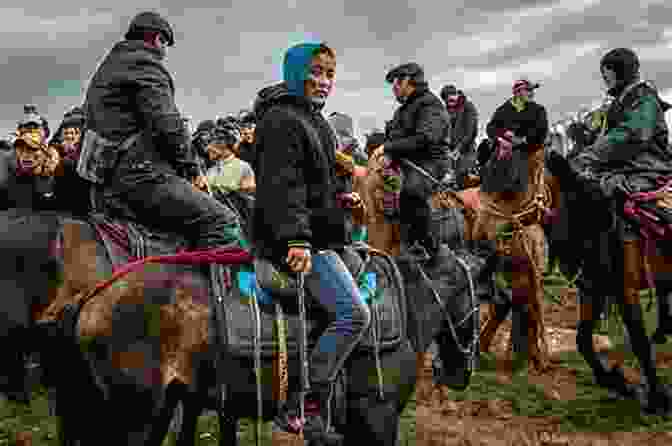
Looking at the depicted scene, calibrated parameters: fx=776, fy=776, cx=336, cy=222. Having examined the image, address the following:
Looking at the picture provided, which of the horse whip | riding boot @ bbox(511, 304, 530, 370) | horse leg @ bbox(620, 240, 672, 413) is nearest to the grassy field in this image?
horse leg @ bbox(620, 240, 672, 413)

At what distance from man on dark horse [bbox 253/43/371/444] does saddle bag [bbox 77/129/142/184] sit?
166 cm

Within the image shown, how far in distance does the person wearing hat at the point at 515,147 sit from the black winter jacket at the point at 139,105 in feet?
14.6

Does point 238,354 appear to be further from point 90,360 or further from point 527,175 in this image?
point 527,175

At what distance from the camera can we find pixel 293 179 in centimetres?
425

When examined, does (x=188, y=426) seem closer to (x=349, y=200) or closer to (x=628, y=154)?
(x=349, y=200)

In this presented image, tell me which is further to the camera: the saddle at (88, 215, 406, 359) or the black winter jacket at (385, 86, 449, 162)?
the black winter jacket at (385, 86, 449, 162)

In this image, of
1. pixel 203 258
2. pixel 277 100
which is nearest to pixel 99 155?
pixel 203 258

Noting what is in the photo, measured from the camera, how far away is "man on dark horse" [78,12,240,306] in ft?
18.6

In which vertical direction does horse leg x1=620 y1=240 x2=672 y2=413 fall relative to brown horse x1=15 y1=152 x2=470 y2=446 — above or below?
below

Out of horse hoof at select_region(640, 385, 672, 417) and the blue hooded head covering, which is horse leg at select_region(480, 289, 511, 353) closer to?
horse hoof at select_region(640, 385, 672, 417)

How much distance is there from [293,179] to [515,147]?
17.3 ft

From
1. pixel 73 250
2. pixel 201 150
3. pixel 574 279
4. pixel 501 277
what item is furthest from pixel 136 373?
pixel 201 150

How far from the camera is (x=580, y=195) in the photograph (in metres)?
8.29

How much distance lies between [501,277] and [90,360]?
6516 mm
